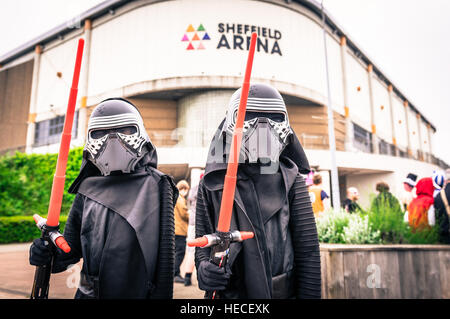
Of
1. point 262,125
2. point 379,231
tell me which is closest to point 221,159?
point 262,125

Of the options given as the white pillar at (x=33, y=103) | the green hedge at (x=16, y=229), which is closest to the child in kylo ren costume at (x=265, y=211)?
the green hedge at (x=16, y=229)

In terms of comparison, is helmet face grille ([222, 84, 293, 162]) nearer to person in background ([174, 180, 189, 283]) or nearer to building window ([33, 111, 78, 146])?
person in background ([174, 180, 189, 283])

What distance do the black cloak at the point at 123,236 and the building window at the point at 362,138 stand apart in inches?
1033

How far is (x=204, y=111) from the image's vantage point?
2216 centimetres

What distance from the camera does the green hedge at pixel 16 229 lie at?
35.3 ft

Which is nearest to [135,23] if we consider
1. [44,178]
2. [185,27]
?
[185,27]

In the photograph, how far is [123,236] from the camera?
78.4 inches

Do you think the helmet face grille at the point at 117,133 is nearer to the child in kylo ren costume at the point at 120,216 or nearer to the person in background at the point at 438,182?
the child in kylo ren costume at the point at 120,216

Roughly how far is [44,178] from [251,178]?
1680 cm

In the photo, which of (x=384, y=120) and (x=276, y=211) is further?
(x=384, y=120)

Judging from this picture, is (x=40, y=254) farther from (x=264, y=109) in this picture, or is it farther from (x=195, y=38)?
(x=195, y=38)

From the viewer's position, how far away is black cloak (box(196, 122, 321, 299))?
1.71 meters

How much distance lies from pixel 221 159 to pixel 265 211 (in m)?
0.38

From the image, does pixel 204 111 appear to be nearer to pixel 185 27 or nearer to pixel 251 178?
pixel 185 27
